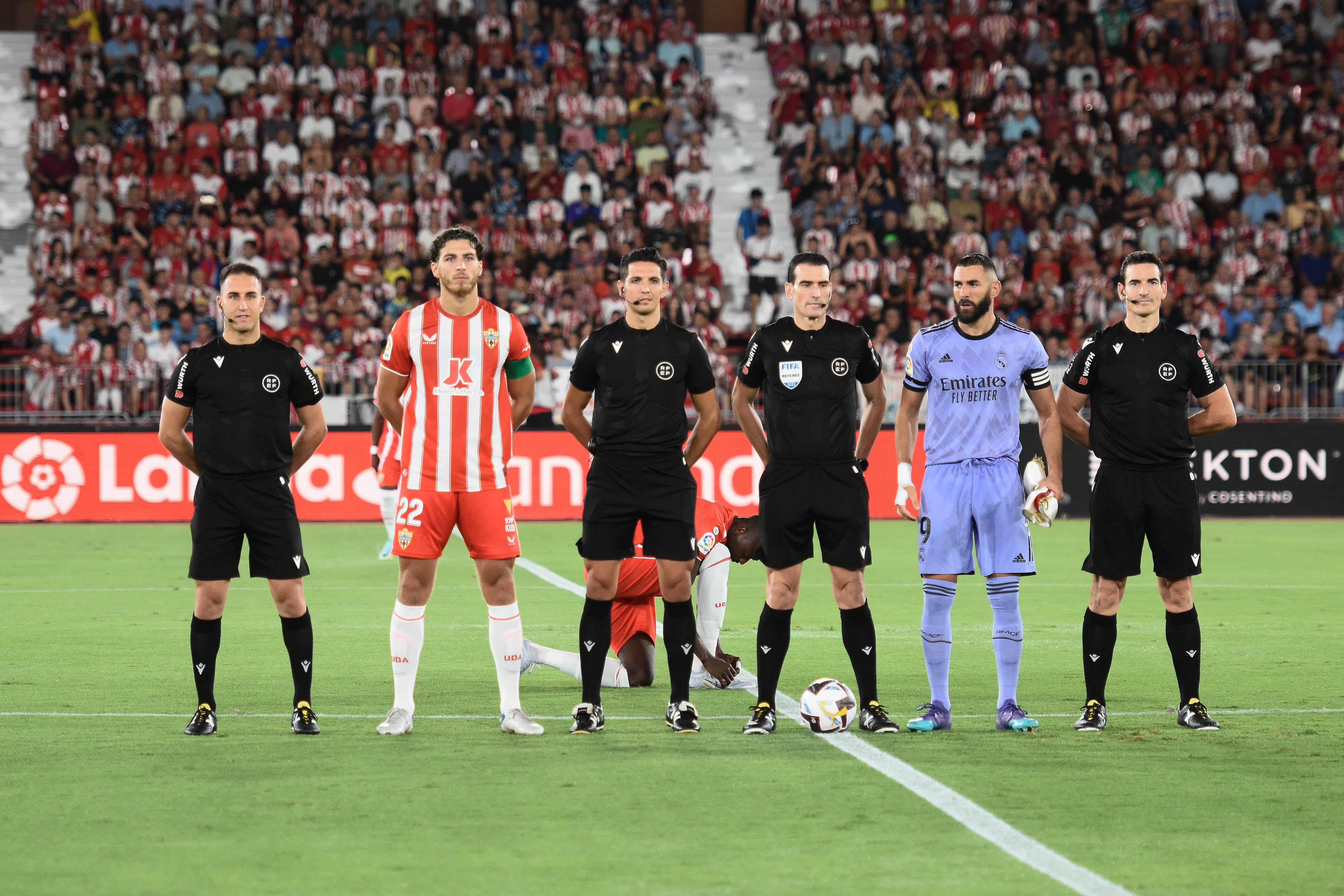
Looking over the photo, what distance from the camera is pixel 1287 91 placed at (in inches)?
1097

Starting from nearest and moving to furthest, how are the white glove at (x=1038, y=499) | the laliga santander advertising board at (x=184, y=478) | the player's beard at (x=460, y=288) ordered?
the player's beard at (x=460, y=288)
the white glove at (x=1038, y=499)
the laliga santander advertising board at (x=184, y=478)

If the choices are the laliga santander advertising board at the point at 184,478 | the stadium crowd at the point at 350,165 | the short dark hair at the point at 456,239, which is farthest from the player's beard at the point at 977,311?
the stadium crowd at the point at 350,165

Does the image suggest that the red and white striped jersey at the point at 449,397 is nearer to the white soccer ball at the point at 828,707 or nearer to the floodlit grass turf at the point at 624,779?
the floodlit grass turf at the point at 624,779

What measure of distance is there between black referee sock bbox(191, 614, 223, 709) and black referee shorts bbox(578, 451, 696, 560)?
1725mm

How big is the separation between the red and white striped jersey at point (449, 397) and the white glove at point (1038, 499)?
2404 mm

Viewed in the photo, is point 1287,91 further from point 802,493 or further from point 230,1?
point 802,493

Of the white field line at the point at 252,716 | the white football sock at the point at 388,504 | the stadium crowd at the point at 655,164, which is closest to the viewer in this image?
the white field line at the point at 252,716

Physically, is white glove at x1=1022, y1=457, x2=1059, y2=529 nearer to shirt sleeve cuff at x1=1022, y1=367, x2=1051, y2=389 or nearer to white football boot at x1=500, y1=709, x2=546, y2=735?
shirt sleeve cuff at x1=1022, y1=367, x2=1051, y2=389

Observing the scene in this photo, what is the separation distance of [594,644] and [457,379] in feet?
4.51

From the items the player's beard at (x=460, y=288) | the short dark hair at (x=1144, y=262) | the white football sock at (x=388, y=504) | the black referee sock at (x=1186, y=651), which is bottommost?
the black referee sock at (x=1186, y=651)

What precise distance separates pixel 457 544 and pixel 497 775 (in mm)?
11960

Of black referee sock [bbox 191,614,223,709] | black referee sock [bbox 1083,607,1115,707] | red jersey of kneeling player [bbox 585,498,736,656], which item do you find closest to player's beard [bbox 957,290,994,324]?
black referee sock [bbox 1083,607,1115,707]

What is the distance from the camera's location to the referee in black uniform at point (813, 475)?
23.8 ft

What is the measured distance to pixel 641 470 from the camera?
23.7 ft
